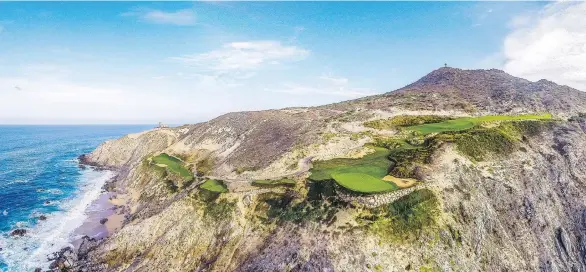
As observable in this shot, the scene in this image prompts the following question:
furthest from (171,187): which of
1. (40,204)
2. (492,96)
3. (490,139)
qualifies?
(492,96)

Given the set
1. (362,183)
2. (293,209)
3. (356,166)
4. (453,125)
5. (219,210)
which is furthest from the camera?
(453,125)

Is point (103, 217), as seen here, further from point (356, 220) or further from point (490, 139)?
point (490, 139)

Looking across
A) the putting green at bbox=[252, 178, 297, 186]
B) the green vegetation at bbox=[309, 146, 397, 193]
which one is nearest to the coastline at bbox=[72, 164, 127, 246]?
the putting green at bbox=[252, 178, 297, 186]

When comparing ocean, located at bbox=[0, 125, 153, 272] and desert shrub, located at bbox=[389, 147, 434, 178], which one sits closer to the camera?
desert shrub, located at bbox=[389, 147, 434, 178]

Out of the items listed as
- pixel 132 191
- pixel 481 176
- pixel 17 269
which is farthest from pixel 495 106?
pixel 17 269

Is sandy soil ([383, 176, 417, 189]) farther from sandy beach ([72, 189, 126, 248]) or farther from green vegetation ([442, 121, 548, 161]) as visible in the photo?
sandy beach ([72, 189, 126, 248])

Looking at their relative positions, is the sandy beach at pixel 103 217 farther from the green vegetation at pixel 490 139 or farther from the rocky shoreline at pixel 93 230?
the green vegetation at pixel 490 139
